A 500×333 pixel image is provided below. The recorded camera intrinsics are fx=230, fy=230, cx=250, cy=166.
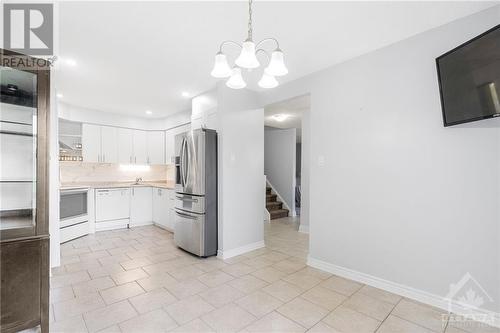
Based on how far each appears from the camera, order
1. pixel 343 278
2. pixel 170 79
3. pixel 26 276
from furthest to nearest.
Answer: pixel 170 79, pixel 343 278, pixel 26 276

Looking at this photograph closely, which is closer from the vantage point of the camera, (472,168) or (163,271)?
(472,168)

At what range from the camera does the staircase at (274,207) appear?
245 inches

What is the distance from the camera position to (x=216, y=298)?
2.28 meters

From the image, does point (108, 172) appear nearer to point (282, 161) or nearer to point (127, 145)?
point (127, 145)

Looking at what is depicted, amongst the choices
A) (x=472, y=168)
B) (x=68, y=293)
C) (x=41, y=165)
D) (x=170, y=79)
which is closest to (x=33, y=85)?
(x=41, y=165)

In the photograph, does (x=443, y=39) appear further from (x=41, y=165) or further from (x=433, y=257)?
(x=41, y=165)

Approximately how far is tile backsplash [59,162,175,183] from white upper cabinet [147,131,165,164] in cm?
47

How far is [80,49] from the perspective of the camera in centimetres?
249

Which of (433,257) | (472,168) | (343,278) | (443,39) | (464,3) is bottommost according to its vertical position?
(343,278)

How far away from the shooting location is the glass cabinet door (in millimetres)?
1826

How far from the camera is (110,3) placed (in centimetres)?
179

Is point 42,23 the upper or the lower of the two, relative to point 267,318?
upper

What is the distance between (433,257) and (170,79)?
374 cm

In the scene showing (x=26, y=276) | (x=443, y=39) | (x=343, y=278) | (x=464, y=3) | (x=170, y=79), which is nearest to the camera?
(x=26, y=276)
